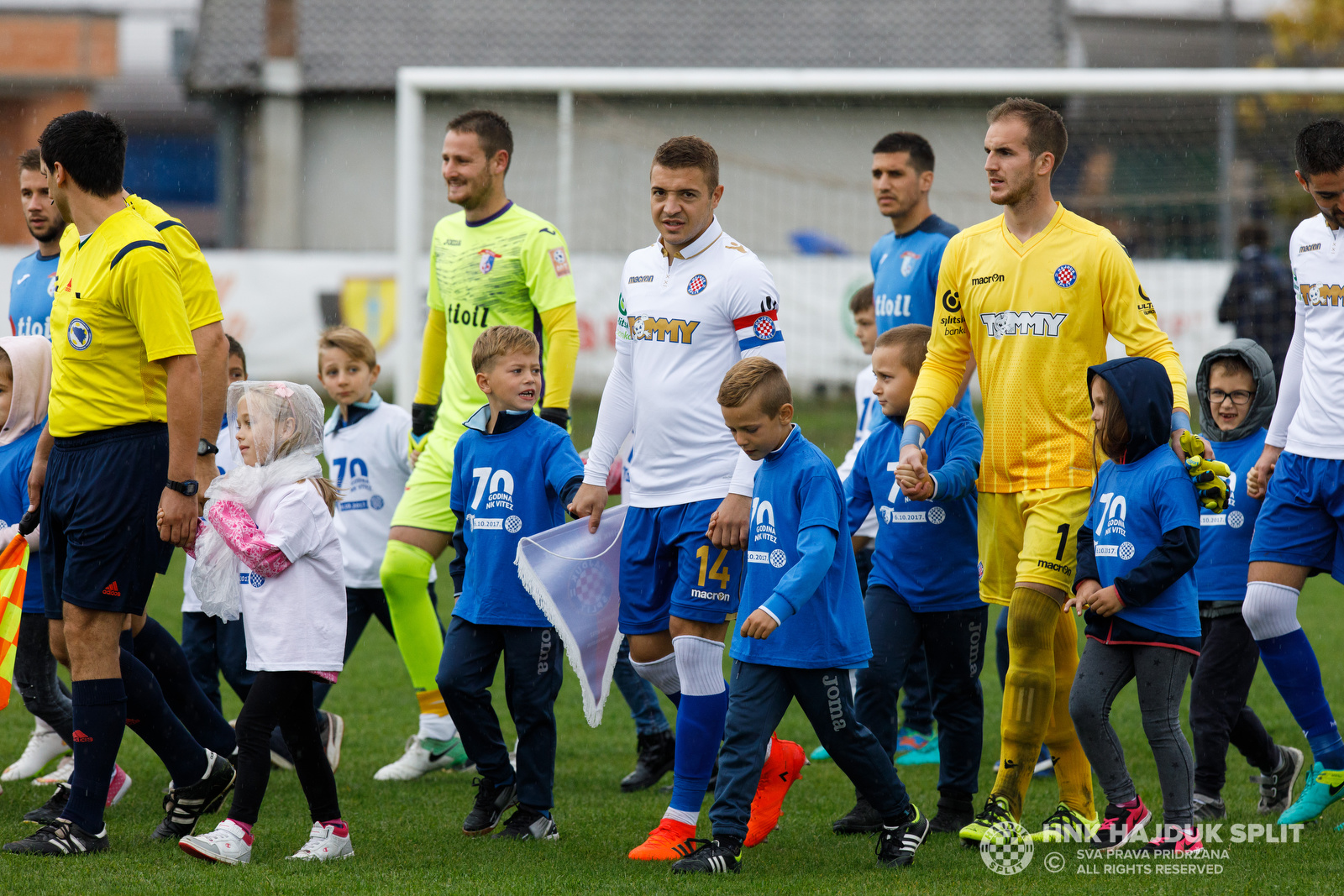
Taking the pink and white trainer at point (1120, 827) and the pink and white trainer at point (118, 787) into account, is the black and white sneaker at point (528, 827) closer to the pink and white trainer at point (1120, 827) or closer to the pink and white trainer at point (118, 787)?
the pink and white trainer at point (118, 787)

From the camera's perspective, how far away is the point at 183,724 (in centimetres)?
501

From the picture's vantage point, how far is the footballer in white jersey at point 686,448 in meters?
4.52

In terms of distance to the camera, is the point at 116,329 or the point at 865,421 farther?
the point at 865,421

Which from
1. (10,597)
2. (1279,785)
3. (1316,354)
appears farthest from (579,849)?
(1316,354)

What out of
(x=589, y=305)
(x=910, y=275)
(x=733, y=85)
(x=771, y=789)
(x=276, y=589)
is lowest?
(x=771, y=789)

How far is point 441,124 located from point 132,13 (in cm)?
1396

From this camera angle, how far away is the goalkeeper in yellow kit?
4379mm

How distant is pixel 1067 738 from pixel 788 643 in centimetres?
109

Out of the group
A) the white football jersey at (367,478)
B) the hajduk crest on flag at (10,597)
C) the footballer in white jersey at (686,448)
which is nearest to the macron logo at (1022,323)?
the footballer in white jersey at (686,448)

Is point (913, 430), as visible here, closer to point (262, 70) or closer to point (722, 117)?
point (722, 117)

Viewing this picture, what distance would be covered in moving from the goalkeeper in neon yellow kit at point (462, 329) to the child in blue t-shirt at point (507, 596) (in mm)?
752

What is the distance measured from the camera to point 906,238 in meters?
6.05

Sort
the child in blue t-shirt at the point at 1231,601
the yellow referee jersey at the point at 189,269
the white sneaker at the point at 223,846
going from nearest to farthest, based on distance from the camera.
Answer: the white sneaker at the point at 223,846
the yellow referee jersey at the point at 189,269
the child in blue t-shirt at the point at 1231,601

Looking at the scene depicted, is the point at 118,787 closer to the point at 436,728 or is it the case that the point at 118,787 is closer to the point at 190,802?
the point at 190,802
